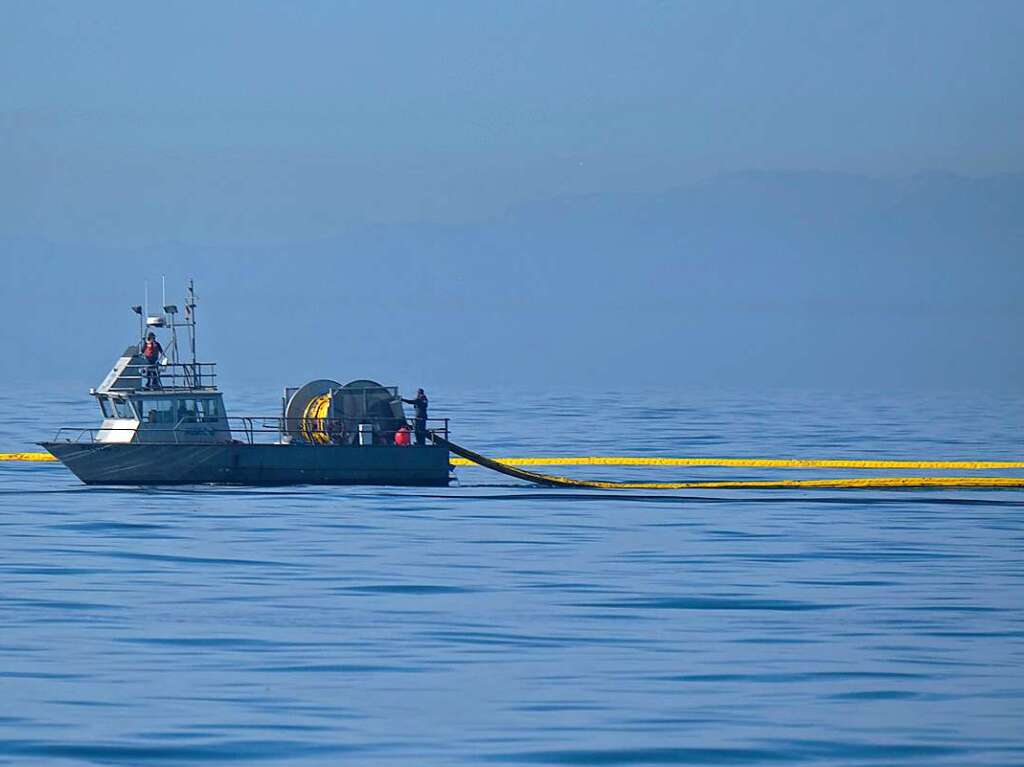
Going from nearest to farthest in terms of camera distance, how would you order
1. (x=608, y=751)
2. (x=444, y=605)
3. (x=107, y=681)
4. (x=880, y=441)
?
(x=608, y=751) < (x=107, y=681) < (x=444, y=605) < (x=880, y=441)

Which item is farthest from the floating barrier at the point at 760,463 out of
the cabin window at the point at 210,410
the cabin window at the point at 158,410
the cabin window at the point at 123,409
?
the cabin window at the point at 123,409

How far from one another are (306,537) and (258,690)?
26.6 m

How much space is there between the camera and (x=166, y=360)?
7462 cm

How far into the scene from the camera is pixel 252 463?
74625mm

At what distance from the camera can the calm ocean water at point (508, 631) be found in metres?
27.8

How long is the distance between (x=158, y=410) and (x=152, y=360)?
1.96 meters

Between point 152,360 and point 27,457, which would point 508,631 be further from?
point 27,457

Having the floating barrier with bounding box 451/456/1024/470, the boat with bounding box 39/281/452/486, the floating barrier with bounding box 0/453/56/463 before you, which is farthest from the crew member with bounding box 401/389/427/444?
the floating barrier with bounding box 0/453/56/463

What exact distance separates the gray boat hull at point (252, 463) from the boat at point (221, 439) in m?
0.04

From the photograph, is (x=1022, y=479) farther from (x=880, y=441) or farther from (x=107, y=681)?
(x=107, y=681)

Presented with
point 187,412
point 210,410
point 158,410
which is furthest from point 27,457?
point 158,410

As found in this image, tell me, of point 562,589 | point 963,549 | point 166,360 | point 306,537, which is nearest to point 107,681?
point 562,589

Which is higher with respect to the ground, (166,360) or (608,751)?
(166,360)

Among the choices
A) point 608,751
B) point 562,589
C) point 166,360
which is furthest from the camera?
point 166,360
